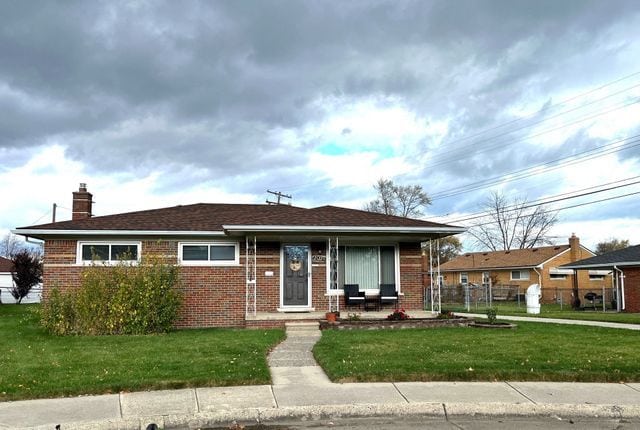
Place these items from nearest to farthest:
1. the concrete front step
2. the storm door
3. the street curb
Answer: the street curb
the concrete front step
the storm door

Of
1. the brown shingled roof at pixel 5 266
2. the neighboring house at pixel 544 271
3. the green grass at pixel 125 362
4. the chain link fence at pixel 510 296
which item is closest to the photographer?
the green grass at pixel 125 362

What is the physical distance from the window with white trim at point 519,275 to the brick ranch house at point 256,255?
2933 centimetres

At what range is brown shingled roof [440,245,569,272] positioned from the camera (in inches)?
1720

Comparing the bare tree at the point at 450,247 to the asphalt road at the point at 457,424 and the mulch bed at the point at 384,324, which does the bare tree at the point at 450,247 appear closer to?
the mulch bed at the point at 384,324

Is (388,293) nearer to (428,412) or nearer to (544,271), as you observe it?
(428,412)

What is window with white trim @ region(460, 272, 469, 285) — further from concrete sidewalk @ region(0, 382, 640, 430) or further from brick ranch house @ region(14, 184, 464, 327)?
concrete sidewalk @ region(0, 382, 640, 430)

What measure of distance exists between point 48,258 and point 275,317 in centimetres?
654

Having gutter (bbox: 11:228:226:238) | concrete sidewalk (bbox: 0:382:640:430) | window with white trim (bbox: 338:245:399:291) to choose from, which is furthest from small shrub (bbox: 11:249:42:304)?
concrete sidewalk (bbox: 0:382:640:430)

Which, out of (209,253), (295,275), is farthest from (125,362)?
A: (295,275)

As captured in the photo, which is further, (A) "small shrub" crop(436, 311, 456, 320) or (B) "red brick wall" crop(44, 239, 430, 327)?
(B) "red brick wall" crop(44, 239, 430, 327)

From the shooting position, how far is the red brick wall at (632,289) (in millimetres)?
27391

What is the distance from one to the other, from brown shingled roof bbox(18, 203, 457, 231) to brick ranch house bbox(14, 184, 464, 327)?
0.03 meters

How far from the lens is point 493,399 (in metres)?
7.05

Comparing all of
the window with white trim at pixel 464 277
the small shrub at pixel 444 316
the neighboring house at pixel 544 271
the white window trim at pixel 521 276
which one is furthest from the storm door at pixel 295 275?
the window with white trim at pixel 464 277
